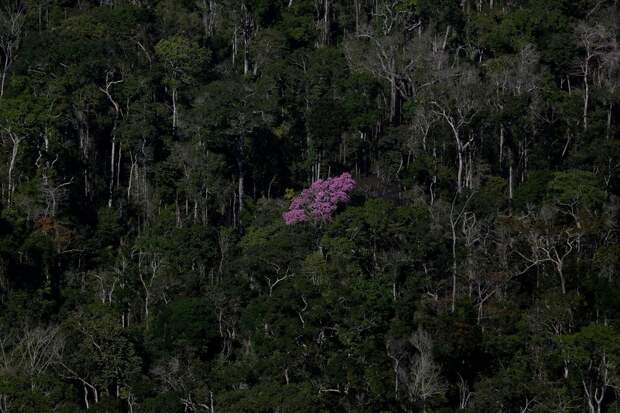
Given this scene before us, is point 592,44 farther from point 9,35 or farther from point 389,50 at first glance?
point 9,35

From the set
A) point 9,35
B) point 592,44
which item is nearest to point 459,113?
point 592,44

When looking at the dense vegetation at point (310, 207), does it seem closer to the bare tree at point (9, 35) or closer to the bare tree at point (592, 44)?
the bare tree at point (592, 44)

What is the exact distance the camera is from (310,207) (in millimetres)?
76188

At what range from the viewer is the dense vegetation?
65.8m

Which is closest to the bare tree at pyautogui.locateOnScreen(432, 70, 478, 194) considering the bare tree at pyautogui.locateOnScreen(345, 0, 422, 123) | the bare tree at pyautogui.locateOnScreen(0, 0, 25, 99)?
the bare tree at pyautogui.locateOnScreen(345, 0, 422, 123)

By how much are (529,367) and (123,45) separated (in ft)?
113

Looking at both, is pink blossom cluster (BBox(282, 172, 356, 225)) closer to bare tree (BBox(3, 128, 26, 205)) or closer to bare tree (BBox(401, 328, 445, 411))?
bare tree (BBox(401, 328, 445, 411))

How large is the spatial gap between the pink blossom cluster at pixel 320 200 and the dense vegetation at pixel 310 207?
6.0 inches

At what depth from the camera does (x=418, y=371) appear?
64.1 metres

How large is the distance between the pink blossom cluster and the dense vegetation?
6.0 inches

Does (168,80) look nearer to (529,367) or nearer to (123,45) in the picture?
(123,45)

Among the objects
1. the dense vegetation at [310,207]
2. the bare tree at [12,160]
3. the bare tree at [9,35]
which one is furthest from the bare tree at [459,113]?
the bare tree at [9,35]

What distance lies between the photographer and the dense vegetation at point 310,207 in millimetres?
65750

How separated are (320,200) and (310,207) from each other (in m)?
0.62
